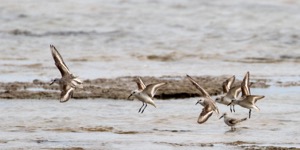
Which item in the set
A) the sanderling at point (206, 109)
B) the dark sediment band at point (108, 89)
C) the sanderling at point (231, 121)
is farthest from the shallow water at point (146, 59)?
the dark sediment band at point (108, 89)

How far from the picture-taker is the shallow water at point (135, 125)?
12.3 m

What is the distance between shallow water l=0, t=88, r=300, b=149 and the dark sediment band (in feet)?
1.04

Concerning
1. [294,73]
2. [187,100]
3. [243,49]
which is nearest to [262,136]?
[187,100]

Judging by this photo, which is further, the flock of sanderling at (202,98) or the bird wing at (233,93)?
the bird wing at (233,93)

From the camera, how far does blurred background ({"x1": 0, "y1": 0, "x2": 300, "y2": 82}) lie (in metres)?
20.1

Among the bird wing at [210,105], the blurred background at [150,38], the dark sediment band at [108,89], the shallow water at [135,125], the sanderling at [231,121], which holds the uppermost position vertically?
the bird wing at [210,105]

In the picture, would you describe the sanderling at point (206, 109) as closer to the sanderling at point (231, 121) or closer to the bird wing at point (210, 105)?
the bird wing at point (210, 105)

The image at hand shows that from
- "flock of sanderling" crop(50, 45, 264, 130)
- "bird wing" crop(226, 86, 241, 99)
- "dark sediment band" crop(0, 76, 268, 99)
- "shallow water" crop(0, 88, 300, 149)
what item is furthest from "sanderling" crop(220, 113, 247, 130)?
"dark sediment band" crop(0, 76, 268, 99)

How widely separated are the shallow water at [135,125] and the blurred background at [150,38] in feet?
10.2

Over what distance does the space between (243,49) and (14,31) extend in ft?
23.6

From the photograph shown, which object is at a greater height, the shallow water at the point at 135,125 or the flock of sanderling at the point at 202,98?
the flock of sanderling at the point at 202,98

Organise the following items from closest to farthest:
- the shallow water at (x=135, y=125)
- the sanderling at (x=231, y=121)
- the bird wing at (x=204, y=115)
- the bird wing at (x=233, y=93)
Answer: the shallow water at (x=135, y=125) → the bird wing at (x=204, y=115) → the sanderling at (x=231, y=121) → the bird wing at (x=233, y=93)

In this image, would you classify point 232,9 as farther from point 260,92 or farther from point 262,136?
point 262,136

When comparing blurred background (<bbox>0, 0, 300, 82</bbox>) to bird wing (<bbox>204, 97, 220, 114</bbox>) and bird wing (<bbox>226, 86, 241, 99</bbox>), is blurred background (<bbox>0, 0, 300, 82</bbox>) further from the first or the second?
bird wing (<bbox>204, 97, 220, 114</bbox>)
